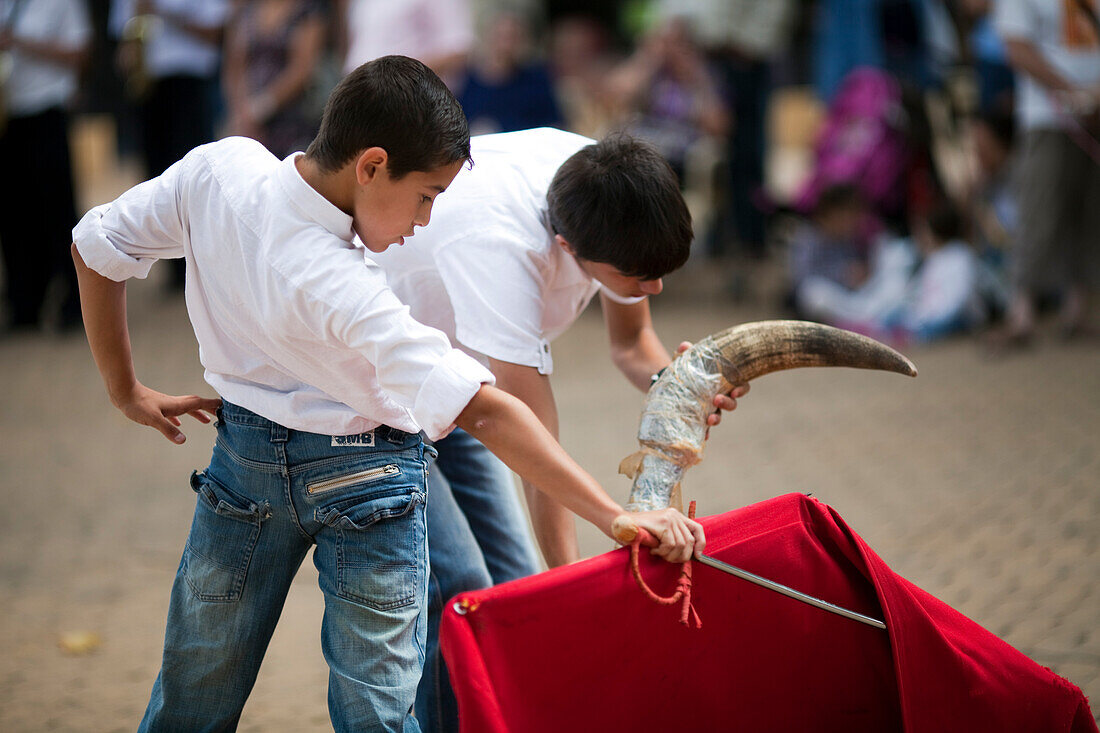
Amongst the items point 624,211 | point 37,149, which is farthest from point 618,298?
point 37,149

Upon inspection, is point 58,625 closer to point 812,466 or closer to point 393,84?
point 393,84

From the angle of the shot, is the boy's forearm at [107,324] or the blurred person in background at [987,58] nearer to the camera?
the boy's forearm at [107,324]

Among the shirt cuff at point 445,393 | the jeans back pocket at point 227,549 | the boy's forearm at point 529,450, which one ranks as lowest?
the jeans back pocket at point 227,549

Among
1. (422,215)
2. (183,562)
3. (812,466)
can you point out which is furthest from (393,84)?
(812,466)

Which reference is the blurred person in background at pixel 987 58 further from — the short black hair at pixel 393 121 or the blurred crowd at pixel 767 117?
the short black hair at pixel 393 121

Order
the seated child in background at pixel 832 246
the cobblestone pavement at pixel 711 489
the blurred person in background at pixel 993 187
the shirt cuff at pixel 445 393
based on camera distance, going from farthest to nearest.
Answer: the seated child in background at pixel 832 246
the blurred person in background at pixel 993 187
the cobblestone pavement at pixel 711 489
the shirt cuff at pixel 445 393

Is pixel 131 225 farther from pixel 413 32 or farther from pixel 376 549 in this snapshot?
pixel 413 32

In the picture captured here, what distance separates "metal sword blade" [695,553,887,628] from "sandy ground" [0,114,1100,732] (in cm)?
153

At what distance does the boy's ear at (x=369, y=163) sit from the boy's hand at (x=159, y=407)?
2.22ft

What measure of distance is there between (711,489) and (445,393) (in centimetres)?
357

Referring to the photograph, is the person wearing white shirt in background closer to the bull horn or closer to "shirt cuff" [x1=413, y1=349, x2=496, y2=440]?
the bull horn

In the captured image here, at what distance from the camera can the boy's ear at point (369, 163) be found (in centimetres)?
197

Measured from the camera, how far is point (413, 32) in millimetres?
7043

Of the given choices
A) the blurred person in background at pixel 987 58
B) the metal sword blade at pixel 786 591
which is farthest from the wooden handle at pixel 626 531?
the blurred person in background at pixel 987 58
